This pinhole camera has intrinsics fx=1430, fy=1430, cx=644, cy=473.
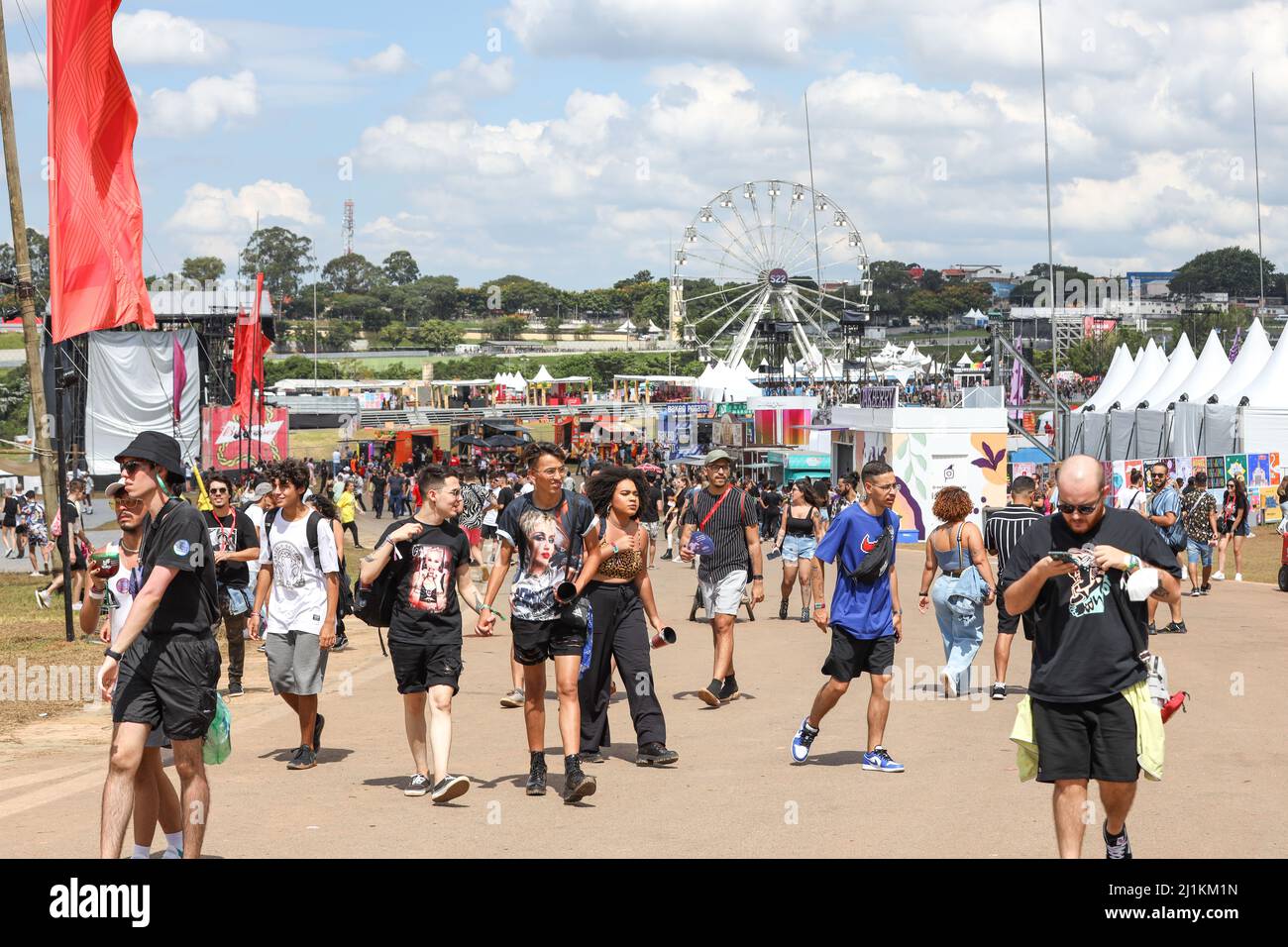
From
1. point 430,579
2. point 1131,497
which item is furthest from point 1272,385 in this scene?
point 430,579

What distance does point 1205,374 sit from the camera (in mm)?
41812

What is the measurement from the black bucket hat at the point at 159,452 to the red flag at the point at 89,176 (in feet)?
29.2

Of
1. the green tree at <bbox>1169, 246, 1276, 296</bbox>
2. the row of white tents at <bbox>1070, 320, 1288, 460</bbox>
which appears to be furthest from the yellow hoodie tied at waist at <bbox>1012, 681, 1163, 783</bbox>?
the green tree at <bbox>1169, 246, 1276, 296</bbox>

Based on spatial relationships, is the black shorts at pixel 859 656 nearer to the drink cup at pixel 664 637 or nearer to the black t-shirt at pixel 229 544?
the drink cup at pixel 664 637

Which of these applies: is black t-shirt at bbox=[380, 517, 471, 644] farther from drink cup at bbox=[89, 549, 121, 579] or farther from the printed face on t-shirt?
drink cup at bbox=[89, 549, 121, 579]

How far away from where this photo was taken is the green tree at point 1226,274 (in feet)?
590

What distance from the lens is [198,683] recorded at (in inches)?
221

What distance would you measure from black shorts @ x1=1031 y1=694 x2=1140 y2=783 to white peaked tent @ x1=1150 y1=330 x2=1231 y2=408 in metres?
37.7

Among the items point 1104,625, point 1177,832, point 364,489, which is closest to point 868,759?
point 1177,832

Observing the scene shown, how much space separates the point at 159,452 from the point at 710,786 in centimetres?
371

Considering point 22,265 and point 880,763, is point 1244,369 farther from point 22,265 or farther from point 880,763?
point 880,763

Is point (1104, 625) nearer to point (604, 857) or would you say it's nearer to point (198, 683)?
point (604, 857)

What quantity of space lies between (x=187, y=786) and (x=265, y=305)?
65881mm

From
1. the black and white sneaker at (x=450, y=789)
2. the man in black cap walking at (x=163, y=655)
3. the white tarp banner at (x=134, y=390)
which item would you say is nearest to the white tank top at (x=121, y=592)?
the man in black cap walking at (x=163, y=655)
